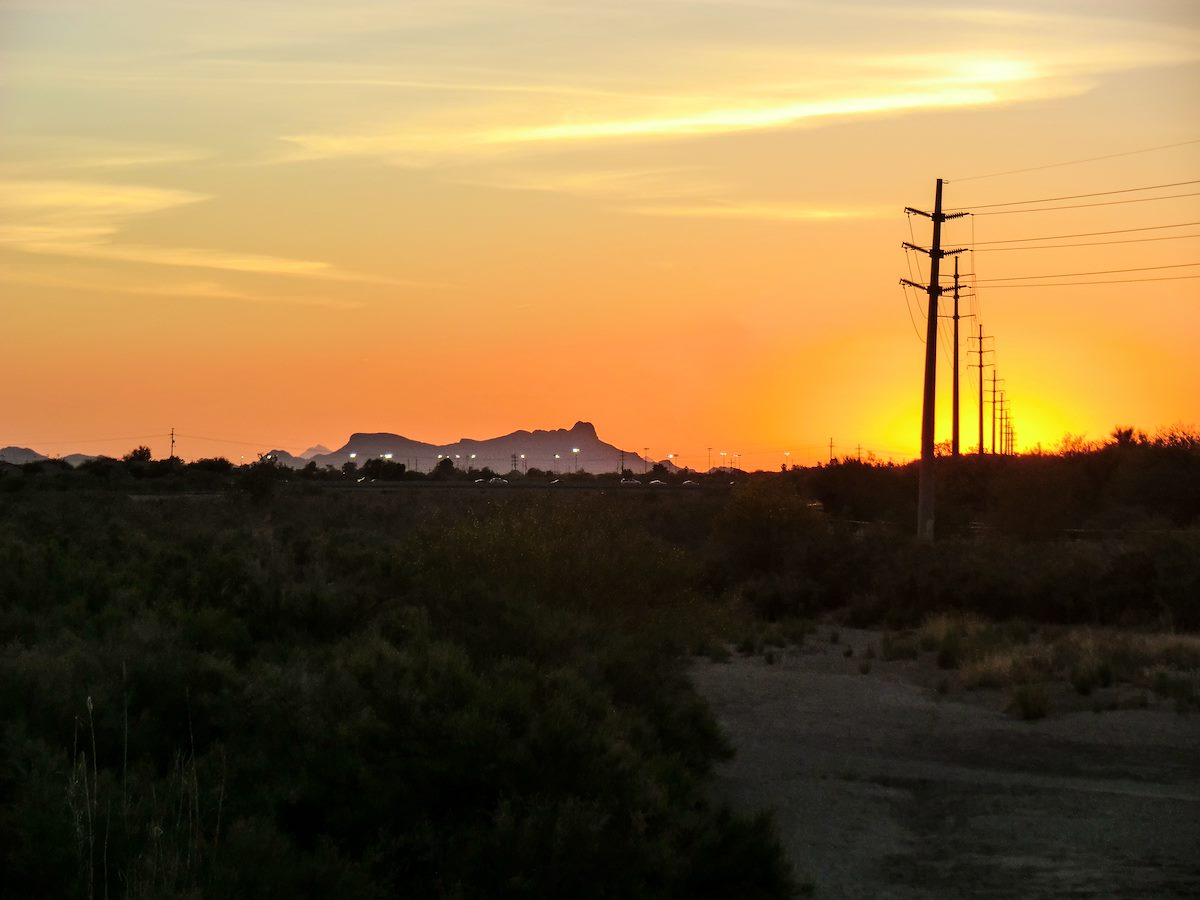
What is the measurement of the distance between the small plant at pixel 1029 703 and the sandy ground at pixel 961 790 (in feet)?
0.80

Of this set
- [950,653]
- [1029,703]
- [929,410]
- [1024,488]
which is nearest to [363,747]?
[1029,703]

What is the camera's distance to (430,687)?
15578 mm

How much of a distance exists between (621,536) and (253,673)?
1191 centimetres

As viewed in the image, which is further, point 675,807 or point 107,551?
point 107,551

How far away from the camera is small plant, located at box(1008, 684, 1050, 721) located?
89.2ft

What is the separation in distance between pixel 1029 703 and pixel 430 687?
15.7 m

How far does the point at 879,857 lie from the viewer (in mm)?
18234

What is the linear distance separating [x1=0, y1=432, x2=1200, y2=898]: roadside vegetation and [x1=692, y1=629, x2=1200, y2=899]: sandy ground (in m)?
1.44

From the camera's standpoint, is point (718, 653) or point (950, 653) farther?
point (950, 653)

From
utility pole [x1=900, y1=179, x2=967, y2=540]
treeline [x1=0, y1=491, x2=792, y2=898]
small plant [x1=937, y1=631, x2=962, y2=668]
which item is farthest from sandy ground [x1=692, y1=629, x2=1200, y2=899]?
utility pole [x1=900, y1=179, x2=967, y2=540]

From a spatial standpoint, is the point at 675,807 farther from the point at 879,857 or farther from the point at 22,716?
the point at 22,716

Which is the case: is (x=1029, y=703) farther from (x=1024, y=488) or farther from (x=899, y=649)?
(x=1024, y=488)

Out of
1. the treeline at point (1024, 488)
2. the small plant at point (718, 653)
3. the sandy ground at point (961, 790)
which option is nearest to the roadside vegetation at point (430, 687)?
the small plant at point (718, 653)

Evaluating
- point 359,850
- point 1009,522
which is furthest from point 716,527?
point 359,850
